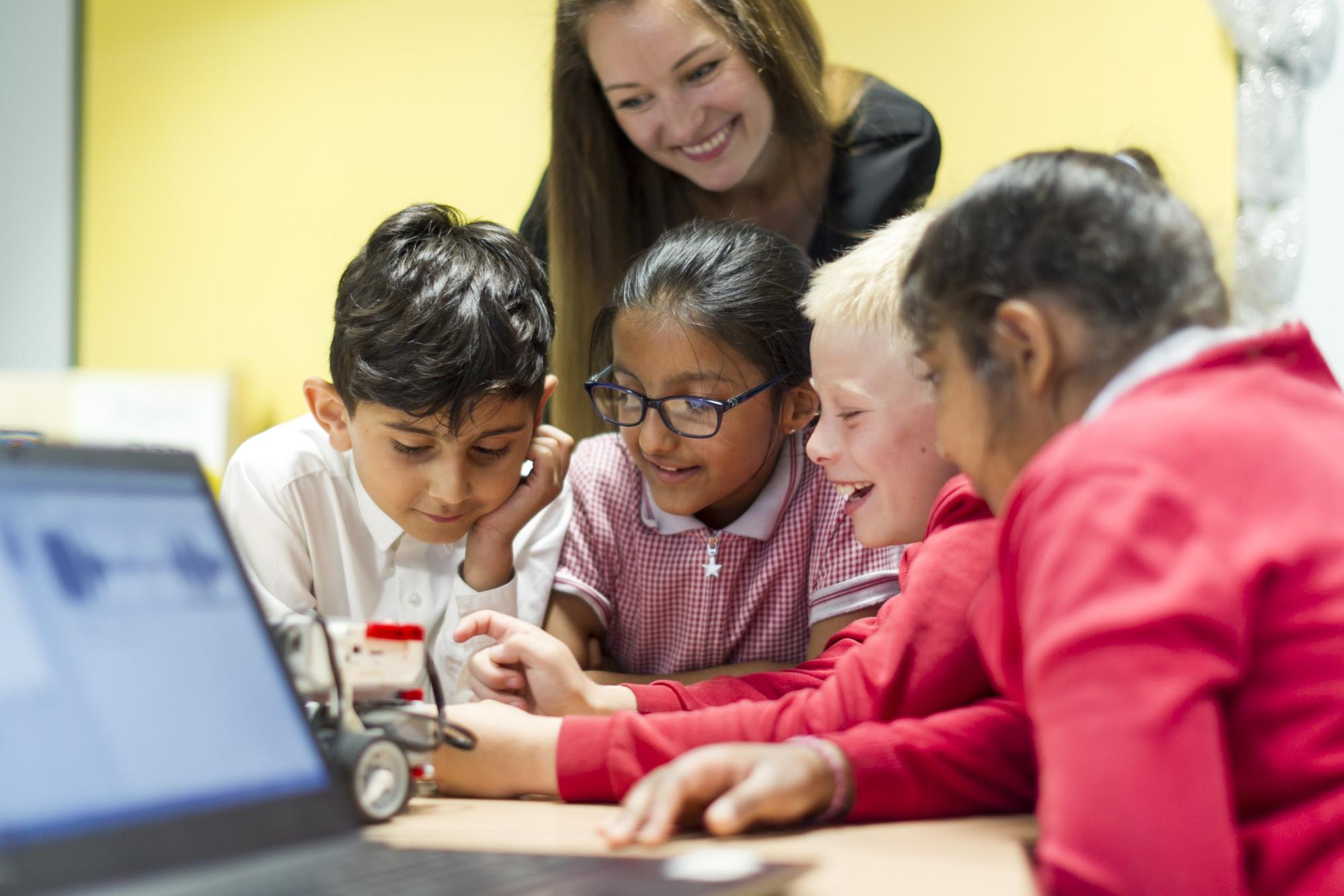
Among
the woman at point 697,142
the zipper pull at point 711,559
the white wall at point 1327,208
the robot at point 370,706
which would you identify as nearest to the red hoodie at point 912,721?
the robot at point 370,706

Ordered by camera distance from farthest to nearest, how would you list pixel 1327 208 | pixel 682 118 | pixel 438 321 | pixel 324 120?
pixel 324 120, pixel 1327 208, pixel 682 118, pixel 438 321

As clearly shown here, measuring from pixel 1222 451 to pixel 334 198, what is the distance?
308 cm

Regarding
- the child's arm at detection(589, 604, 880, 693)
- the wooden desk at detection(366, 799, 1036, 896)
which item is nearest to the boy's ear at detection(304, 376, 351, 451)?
the child's arm at detection(589, 604, 880, 693)

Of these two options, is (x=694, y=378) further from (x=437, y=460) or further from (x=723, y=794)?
(x=723, y=794)

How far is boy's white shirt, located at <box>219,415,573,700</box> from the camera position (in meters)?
1.49

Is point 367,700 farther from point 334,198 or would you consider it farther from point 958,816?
point 334,198

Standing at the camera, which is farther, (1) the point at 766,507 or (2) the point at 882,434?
(1) the point at 766,507

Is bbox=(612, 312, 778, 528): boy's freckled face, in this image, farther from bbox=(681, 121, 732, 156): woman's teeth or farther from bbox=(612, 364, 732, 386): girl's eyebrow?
bbox=(681, 121, 732, 156): woman's teeth

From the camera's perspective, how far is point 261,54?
3.43m

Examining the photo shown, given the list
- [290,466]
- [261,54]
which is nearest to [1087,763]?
[290,466]

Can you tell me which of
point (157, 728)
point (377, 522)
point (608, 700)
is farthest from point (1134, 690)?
point (377, 522)

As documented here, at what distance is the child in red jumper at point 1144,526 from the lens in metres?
0.55

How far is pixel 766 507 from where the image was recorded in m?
1.58

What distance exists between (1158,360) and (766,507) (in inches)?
35.9
